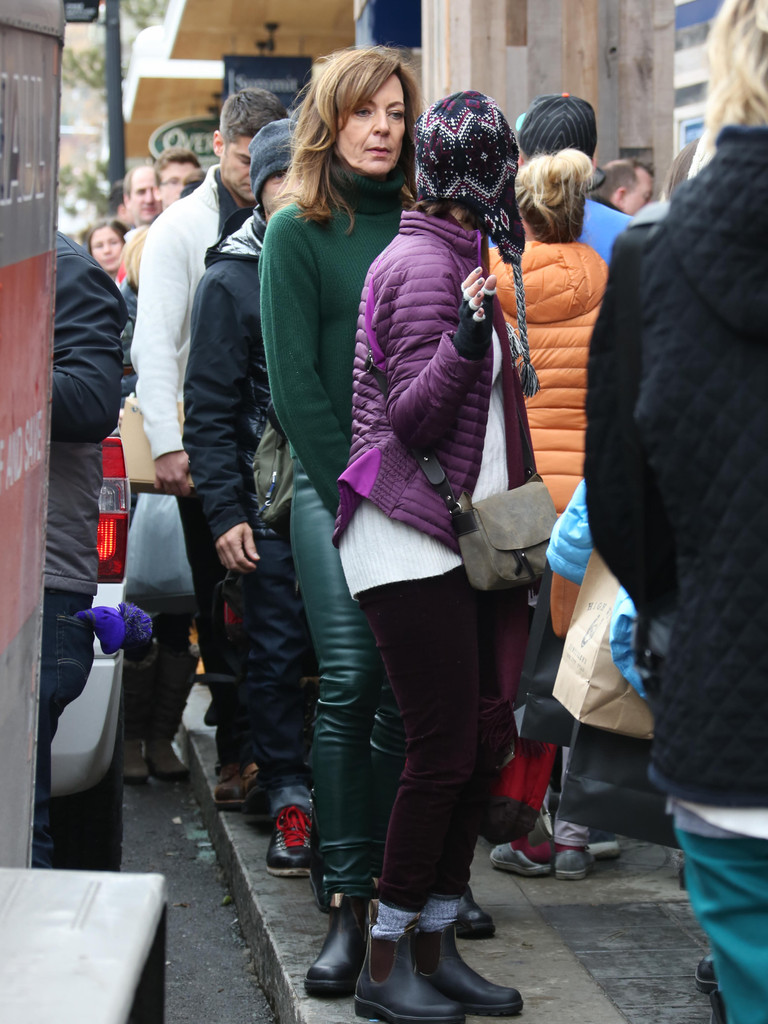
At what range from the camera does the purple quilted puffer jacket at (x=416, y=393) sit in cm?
318

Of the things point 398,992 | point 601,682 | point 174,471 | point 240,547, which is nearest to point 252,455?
point 240,547

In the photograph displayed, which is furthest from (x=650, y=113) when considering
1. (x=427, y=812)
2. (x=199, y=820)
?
(x=427, y=812)

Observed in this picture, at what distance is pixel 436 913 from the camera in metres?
Result: 3.41

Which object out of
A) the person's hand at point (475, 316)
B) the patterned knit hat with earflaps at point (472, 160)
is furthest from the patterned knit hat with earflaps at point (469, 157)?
the person's hand at point (475, 316)

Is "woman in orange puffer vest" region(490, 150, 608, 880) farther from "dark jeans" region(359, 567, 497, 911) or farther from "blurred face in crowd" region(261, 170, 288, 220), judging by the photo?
"dark jeans" region(359, 567, 497, 911)

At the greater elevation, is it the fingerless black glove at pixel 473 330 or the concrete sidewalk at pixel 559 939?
the fingerless black glove at pixel 473 330

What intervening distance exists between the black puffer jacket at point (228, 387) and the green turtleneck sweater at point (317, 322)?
3.30 ft

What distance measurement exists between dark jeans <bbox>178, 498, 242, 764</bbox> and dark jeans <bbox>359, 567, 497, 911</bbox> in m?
2.26

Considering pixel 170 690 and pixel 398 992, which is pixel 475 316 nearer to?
pixel 398 992

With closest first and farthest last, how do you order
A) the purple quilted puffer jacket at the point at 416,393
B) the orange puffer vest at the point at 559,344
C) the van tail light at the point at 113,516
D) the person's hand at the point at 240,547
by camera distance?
1. the purple quilted puffer jacket at the point at 416,393
2. the van tail light at the point at 113,516
3. the orange puffer vest at the point at 559,344
4. the person's hand at the point at 240,547

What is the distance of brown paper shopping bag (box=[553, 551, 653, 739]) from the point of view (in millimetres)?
2938

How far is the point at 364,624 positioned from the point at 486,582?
51 cm

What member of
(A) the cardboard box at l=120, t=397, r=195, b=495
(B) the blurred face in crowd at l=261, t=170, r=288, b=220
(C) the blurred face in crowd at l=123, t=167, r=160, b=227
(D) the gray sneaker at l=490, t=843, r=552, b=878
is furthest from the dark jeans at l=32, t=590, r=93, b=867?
(C) the blurred face in crowd at l=123, t=167, r=160, b=227

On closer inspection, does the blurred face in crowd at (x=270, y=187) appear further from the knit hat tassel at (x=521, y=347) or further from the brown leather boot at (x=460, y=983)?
the brown leather boot at (x=460, y=983)
